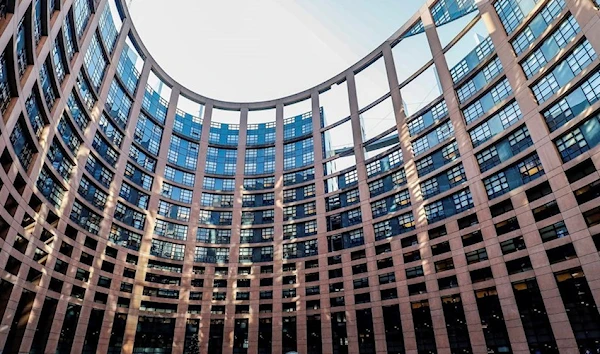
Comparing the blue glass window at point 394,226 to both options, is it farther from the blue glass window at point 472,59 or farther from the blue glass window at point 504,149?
the blue glass window at point 472,59

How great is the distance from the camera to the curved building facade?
116 feet

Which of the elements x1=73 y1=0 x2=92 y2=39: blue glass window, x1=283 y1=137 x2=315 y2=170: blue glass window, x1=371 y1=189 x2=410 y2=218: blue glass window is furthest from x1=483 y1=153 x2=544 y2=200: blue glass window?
x1=73 y1=0 x2=92 y2=39: blue glass window

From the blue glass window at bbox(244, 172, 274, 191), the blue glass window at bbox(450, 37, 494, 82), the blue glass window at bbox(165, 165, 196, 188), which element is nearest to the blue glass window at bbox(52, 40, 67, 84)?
the blue glass window at bbox(165, 165, 196, 188)

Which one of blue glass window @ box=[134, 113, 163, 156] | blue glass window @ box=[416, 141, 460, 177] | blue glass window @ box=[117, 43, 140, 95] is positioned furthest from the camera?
blue glass window @ box=[134, 113, 163, 156]

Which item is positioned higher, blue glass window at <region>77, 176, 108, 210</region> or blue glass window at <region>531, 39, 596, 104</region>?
blue glass window at <region>531, 39, 596, 104</region>

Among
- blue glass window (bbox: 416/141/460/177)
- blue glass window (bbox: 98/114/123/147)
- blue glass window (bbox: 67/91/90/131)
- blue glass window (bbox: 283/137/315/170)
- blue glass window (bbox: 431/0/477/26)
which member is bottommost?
blue glass window (bbox: 416/141/460/177)

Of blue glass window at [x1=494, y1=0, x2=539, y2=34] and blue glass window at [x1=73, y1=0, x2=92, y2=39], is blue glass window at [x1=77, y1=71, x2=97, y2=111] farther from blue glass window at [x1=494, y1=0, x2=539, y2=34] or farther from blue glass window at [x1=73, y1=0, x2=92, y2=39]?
blue glass window at [x1=494, y1=0, x2=539, y2=34]

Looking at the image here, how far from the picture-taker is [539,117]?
40.0 meters

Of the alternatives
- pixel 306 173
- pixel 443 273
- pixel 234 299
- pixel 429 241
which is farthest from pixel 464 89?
pixel 234 299

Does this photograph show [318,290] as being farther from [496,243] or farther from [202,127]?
[202,127]

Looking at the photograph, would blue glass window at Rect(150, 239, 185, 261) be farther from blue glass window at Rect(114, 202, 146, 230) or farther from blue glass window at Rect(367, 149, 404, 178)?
blue glass window at Rect(367, 149, 404, 178)

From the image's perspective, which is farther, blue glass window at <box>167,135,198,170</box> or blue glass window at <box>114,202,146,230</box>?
blue glass window at <box>167,135,198,170</box>

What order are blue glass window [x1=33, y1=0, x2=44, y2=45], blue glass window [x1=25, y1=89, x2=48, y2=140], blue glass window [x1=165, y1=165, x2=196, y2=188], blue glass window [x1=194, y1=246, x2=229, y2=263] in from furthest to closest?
blue glass window [x1=165, y1=165, x2=196, y2=188] → blue glass window [x1=194, y1=246, x2=229, y2=263] → blue glass window [x1=25, y1=89, x2=48, y2=140] → blue glass window [x1=33, y1=0, x2=44, y2=45]

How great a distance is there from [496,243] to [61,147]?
50652 millimetres
